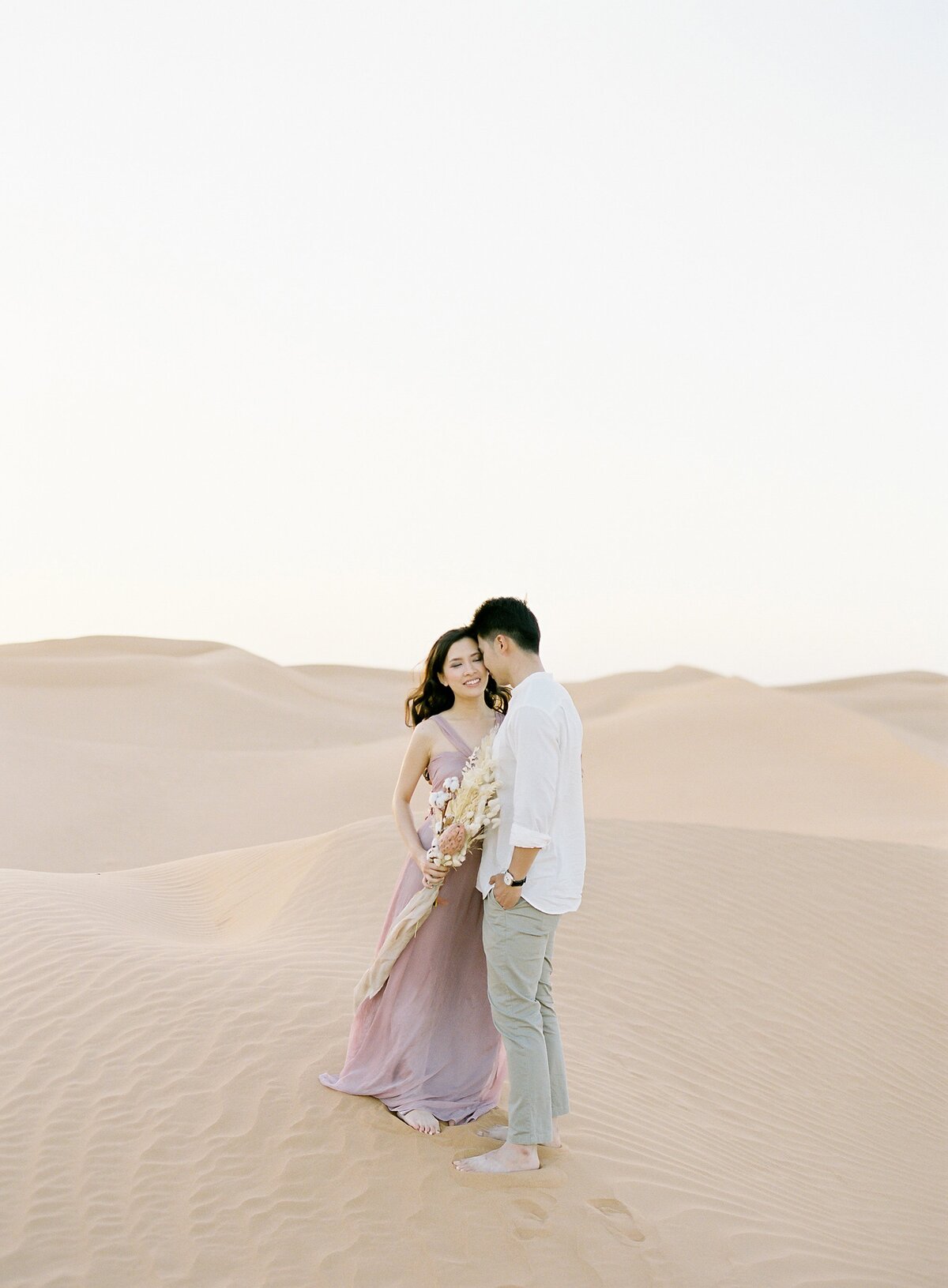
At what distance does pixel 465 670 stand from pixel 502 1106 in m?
2.25

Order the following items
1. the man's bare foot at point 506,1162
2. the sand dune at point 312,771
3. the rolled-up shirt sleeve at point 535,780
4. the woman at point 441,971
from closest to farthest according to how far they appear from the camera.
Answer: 1. the rolled-up shirt sleeve at point 535,780
2. the man's bare foot at point 506,1162
3. the woman at point 441,971
4. the sand dune at point 312,771

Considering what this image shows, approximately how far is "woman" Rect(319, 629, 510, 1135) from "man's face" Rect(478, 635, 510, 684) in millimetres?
518

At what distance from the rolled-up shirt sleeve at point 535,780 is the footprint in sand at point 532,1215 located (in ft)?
5.24

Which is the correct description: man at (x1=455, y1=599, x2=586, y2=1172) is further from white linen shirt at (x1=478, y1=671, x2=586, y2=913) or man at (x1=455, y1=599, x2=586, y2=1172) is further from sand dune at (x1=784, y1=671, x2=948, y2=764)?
sand dune at (x1=784, y1=671, x2=948, y2=764)

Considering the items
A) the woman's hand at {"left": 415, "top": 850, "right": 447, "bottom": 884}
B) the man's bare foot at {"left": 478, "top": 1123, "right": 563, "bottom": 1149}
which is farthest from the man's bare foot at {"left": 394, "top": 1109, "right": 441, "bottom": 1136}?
the woman's hand at {"left": 415, "top": 850, "right": 447, "bottom": 884}

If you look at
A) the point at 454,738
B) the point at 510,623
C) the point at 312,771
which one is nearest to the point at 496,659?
the point at 510,623

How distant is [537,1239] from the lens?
4668mm

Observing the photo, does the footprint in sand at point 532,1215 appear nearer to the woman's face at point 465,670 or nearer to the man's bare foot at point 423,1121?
the man's bare foot at point 423,1121

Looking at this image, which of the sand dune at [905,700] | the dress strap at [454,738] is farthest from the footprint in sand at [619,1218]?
the sand dune at [905,700]

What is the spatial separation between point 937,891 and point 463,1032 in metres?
6.95

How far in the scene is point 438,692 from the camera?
18.1ft

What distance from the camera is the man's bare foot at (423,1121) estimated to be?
525 cm

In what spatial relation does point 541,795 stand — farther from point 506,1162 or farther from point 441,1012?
point 506,1162

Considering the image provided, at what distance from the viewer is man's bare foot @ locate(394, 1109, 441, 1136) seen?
5254mm
